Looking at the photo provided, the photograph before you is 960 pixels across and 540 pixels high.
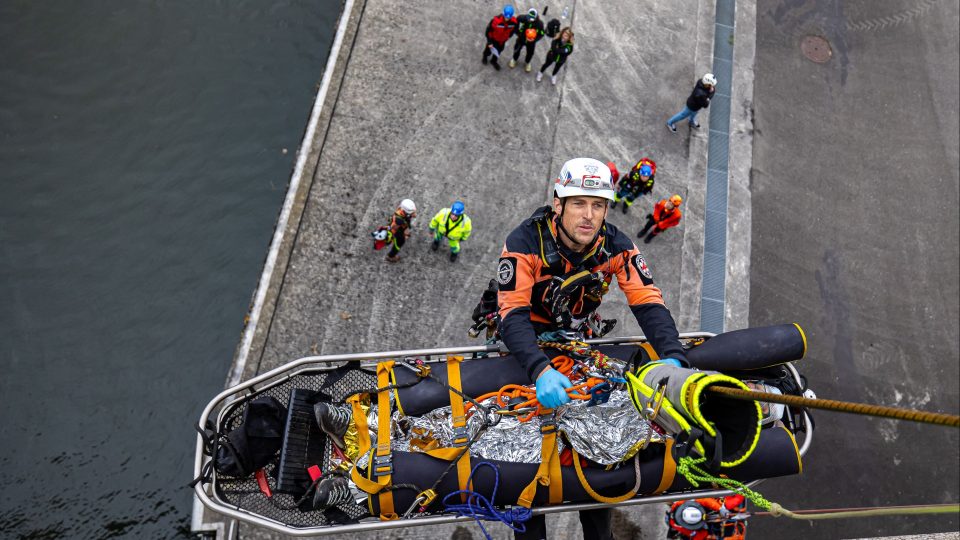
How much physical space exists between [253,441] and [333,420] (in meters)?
0.60

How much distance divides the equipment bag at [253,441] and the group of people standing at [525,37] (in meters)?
6.50

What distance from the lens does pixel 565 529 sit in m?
6.91

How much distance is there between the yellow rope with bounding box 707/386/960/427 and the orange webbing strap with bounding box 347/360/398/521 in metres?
2.37

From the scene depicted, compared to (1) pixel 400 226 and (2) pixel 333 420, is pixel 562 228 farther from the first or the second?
(1) pixel 400 226

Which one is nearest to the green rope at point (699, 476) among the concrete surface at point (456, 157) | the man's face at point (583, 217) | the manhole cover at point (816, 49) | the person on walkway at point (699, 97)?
the man's face at point (583, 217)

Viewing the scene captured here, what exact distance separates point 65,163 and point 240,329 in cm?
359

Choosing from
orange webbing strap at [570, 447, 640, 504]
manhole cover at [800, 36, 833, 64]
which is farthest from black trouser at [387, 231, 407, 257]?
manhole cover at [800, 36, 833, 64]

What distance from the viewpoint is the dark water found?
720 cm

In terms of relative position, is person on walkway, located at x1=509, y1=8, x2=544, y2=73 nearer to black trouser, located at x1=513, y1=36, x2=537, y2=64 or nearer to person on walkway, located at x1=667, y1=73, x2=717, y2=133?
black trouser, located at x1=513, y1=36, x2=537, y2=64

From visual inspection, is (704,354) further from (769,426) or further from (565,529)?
(565,529)

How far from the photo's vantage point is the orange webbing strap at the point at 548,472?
14.9 feet

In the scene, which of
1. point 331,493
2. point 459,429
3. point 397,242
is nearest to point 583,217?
point 459,429

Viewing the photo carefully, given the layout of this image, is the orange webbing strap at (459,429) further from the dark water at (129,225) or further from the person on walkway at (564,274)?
the dark water at (129,225)

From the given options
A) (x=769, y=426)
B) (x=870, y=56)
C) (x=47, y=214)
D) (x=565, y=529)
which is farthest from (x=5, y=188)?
(x=870, y=56)
